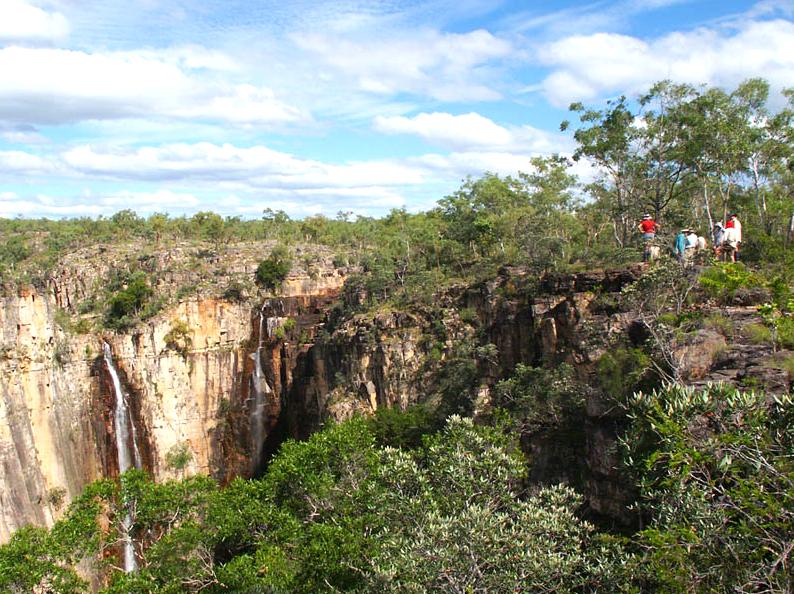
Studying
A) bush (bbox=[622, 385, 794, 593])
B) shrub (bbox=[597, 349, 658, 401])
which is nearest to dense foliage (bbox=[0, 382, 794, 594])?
bush (bbox=[622, 385, 794, 593])

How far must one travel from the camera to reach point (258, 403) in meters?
37.6

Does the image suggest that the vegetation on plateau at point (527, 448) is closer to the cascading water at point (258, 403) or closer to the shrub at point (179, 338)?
the shrub at point (179, 338)

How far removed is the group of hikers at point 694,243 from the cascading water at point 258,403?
74.7ft

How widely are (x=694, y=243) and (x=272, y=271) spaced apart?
82.7 ft

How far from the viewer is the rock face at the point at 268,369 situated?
20.5m

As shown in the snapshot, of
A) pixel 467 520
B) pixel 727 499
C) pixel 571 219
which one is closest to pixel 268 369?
pixel 571 219

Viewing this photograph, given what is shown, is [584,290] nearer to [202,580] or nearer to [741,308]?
[741,308]

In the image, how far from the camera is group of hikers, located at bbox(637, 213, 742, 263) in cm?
1977

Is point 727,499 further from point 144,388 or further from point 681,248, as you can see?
point 144,388

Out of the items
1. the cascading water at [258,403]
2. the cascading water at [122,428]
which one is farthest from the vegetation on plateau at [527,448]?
the cascading water at [258,403]

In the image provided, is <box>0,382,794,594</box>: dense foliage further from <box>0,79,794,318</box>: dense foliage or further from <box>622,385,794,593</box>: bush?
<box>0,79,794,318</box>: dense foliage

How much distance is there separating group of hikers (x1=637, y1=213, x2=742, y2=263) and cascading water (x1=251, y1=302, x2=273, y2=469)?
74.7 ft

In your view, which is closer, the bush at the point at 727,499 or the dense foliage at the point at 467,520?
the bush at the point at 727,499

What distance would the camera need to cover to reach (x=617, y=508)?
17.7 m
